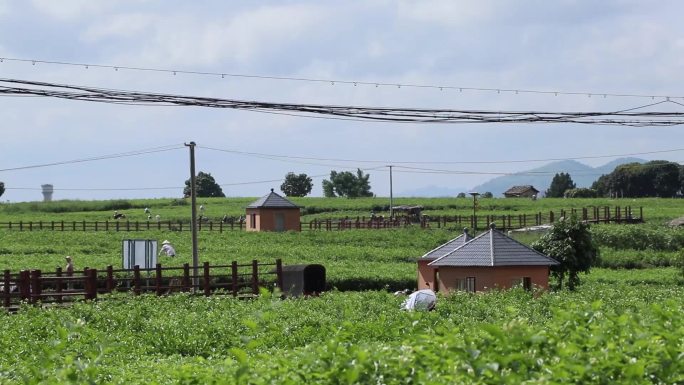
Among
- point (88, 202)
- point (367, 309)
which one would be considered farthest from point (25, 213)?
point (367, 309)

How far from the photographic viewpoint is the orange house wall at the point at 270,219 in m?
67.6

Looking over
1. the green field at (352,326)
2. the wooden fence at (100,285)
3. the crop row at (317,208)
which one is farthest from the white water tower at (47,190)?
the wooden fence at (100,285)

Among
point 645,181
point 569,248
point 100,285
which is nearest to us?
point 100,285

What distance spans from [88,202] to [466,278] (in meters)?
80.3

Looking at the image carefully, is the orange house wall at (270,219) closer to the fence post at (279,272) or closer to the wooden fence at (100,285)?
the wooden fence at (100,285)

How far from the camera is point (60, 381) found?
7383 millimetres

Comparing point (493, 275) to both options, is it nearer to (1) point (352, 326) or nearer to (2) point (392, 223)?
(1) point (352, 326)

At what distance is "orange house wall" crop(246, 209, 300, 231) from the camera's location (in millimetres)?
67625

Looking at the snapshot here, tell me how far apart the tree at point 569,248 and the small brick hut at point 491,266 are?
250cm

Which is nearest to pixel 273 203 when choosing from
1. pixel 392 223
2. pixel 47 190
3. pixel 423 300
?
pixel 392 223

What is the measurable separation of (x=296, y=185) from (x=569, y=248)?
387ft

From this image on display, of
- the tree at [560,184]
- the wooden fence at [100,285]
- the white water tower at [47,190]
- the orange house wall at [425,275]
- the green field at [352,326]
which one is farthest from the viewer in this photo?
the tree at [560,184]

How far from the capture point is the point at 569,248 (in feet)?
118

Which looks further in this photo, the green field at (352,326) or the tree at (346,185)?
the tree at (346,185)
